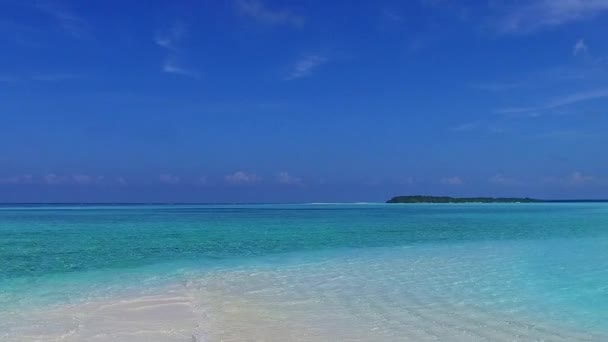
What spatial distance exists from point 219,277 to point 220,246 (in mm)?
8382

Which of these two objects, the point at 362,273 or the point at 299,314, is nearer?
the point at 299,314

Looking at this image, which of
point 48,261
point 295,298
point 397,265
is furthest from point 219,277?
point 48,261

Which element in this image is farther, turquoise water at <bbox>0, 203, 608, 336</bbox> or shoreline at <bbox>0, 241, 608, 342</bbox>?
turquoise water at <bbox>0, 203, 608, 336</bbox>

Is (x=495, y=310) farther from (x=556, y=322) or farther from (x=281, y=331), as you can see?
(x=281, y=331)

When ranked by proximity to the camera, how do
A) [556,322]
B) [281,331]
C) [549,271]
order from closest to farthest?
[281,331] < [556,322] < [549,271]

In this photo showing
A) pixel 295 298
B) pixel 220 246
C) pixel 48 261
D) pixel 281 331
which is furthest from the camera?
pixel 220 246

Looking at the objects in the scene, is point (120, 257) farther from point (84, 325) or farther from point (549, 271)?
point (549, 271)

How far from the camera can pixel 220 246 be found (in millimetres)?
20906

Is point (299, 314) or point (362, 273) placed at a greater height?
point (362, 273)

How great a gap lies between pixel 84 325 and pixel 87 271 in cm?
654

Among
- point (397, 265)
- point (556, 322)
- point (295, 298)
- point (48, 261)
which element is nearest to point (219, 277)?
point (295, 298)

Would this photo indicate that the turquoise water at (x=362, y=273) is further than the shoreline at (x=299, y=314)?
Yes

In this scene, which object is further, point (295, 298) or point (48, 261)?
point (48, 261)

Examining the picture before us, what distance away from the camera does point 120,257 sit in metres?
16.9
